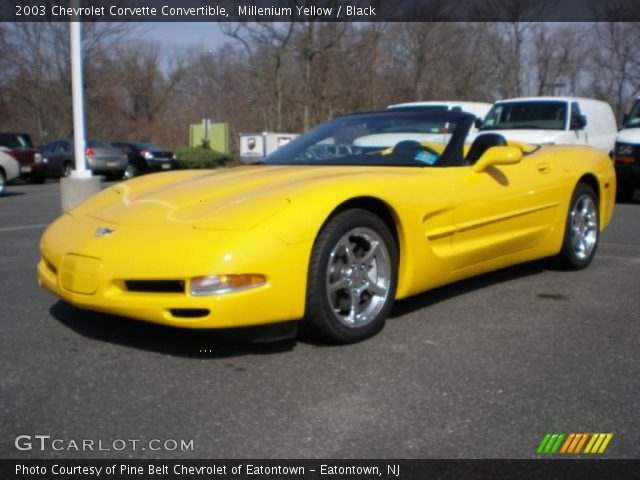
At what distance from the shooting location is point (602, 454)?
7.64 ft

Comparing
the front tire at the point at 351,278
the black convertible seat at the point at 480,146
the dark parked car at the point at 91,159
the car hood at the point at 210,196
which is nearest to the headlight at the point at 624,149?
the black convertible seat at the point at 480,146

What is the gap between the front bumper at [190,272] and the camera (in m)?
3.03

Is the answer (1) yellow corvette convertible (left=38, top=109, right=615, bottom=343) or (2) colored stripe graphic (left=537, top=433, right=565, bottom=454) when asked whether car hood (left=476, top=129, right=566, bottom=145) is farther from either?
(2) colored stripe graphic (left=537, top=433, right=565, bottom=454)

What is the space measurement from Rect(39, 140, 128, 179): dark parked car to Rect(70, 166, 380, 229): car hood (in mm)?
16184

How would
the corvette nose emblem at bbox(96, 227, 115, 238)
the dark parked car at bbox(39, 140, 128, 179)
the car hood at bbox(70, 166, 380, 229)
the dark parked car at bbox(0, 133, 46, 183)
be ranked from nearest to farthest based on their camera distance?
1. the car hood at bbox(70, 166, 380, 229)
2. the corvette nose emblem at bbox(96, 227, 115, 238)
3. the dark parked car at bbox(0, 133, 46, 183)
4. the dark parked car at bbox(39, 140, 128, 179)

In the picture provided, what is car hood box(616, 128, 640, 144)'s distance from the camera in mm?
10656

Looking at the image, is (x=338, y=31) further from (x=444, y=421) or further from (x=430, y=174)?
(x=444, y=421)

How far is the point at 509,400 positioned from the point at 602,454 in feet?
1.56

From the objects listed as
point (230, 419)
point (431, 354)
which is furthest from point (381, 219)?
point (230, 419)

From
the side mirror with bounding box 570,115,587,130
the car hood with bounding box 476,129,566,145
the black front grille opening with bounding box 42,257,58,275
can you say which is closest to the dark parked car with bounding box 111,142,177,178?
the car hood with bounding box 476,129,566,145

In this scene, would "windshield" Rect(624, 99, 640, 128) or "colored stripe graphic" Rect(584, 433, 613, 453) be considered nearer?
"colored stripe graphic" Rect(584, 433, 613, 453)

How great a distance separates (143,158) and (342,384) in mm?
20131
